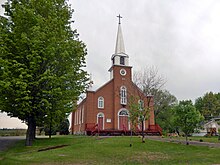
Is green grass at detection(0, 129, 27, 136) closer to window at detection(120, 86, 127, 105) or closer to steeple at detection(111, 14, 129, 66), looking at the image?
window at detection(120, 86, 127, 105)

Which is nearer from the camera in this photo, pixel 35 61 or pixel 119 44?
pixel 35 61

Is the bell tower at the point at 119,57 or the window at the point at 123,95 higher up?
the bell tower at the point at 119,57

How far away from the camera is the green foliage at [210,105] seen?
58.0 meters

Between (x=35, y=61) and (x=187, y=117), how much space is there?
11941 millimetres

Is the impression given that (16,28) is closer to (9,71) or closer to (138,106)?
(9,71)

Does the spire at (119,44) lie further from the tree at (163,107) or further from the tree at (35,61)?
the tree at (35,61)

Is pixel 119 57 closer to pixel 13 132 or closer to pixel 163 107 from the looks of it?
pixel 163 107

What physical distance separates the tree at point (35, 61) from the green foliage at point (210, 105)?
163 ft

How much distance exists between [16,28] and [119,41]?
22476 mm

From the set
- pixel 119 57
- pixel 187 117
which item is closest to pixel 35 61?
pixel 187 117

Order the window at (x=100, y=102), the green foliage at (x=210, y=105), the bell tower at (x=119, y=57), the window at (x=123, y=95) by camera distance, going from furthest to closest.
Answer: the green foliage at (x=210, y=105) < the bell tower at (x=119, y=57) < the window at (x=123, y=95) < the window at (x=100, y=102)

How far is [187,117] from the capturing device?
16.7 metres

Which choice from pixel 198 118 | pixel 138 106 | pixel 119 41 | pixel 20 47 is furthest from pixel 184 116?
pixel 119 41

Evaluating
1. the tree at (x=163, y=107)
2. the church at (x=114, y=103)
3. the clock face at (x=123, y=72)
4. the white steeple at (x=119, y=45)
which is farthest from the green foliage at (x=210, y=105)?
the white steeple at (x=119, y=45)
